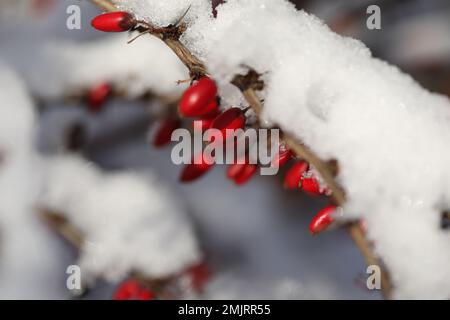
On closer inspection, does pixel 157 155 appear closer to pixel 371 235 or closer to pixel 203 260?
pixel 203 260


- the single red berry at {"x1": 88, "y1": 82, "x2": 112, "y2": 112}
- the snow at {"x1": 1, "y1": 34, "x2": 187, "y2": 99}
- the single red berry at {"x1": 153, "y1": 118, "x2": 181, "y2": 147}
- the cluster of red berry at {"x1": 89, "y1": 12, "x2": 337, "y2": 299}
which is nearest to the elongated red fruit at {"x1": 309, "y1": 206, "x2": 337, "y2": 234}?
the cluster of red berry at {"x1": 89, "y1": 12, "x2": 337, "y2": 299}

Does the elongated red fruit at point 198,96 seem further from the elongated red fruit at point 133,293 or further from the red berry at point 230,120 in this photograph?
the elongated red fruit at point 133,293

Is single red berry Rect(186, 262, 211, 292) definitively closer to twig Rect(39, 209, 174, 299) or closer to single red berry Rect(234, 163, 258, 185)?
twig Rect(39, 209, 174, 299)

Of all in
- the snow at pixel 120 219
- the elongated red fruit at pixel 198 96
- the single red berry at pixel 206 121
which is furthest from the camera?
the snow at pixel 120 219

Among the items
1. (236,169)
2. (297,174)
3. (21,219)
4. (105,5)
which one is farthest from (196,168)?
(21,219)

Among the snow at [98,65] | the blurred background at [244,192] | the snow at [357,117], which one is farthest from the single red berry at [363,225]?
the blurred background at [244,192]

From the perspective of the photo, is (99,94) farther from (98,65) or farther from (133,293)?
(133,293)

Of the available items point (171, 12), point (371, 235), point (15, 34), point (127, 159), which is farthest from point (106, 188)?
point (371, 235)
